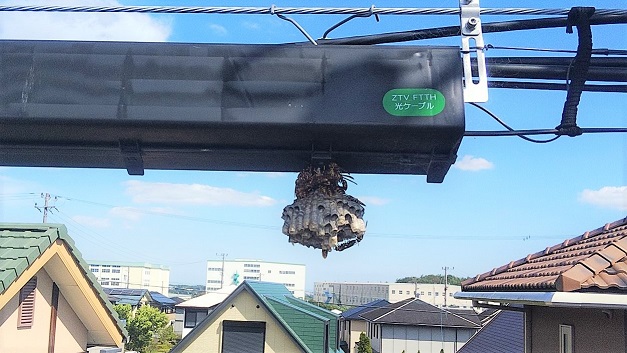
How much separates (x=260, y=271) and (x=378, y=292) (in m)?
22.8

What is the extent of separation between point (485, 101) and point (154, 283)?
61364mm

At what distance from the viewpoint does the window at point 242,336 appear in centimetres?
1363

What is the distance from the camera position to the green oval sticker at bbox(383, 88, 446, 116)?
1.67m

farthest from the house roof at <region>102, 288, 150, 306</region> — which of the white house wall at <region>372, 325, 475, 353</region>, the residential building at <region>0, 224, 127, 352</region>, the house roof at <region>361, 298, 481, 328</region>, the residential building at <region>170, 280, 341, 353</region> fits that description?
the residential building at <region>0, 224, 127, 352</region>

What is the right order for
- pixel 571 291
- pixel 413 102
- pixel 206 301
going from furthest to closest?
pixel 206 301 → pixel 571 291 → pixel 413 102

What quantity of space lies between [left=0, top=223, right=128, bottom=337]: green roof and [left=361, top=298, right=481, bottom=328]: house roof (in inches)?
902

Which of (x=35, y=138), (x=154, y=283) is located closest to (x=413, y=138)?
(x=35, y=138)

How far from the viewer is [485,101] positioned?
5.71ft

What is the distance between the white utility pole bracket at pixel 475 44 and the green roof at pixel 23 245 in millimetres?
4376

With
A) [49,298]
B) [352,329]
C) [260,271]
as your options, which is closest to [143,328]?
[352,329]

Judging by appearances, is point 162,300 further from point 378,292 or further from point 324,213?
point 324,213

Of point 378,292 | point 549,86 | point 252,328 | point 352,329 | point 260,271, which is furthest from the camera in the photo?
point 378,292

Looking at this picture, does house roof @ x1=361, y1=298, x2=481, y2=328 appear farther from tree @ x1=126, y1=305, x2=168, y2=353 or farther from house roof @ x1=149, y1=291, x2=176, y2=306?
house roof @ x1=149, y1=291, x2=176, y2=306

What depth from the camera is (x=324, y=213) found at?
69.5 inches
